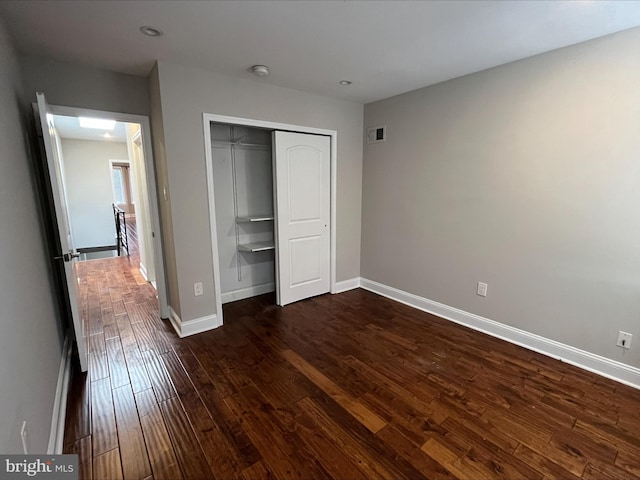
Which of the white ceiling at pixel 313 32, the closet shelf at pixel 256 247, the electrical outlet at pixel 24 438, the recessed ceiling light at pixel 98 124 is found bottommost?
the electrical outlet at pixel 24 438

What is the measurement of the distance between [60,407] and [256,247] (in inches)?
89.1

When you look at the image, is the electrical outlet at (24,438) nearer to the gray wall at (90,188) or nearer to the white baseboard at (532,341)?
the white baseboard at (532,341)

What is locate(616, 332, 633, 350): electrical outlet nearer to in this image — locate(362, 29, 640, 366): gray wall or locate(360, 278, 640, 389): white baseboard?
locate(362, 29, 640, 366): gray wall

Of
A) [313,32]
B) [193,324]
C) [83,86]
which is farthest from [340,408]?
[83,86]

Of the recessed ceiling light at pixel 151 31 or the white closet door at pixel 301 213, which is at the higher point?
the recessed ceiling light at pixel 151 31

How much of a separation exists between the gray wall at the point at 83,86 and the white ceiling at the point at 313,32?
0.37ft

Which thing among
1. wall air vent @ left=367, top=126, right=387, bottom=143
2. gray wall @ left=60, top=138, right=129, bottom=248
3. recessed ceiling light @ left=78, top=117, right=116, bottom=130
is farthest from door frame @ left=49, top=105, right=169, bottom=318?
gray wall @ left=60, top=138, right=129, bottom=248

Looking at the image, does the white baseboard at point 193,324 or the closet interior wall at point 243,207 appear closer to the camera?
the white baseboard at point 193,324

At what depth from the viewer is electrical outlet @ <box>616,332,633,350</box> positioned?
2.22 metres

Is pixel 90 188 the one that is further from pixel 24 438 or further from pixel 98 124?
pixel 24 438

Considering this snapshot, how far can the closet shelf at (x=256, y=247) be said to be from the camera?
12.1 ft

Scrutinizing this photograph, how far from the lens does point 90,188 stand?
7625 millimetres

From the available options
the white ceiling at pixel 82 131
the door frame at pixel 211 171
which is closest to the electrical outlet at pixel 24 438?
the door frame at pixel 211 171

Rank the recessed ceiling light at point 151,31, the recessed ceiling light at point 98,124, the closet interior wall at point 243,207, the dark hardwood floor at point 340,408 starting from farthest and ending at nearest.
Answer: the recessed ceiling light at point 98,124, the closet interior wall at point 243,207, the recessed ceiling light at point 151,31, the dark hardwood floor at point 340,408
